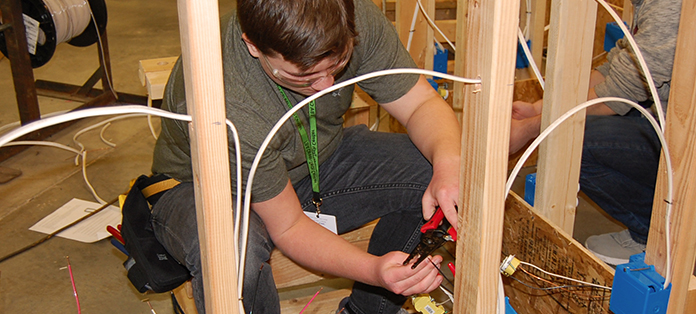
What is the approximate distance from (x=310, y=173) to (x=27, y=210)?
1.53 metres

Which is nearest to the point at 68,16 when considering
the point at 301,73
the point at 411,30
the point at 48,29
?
the point at 48,29

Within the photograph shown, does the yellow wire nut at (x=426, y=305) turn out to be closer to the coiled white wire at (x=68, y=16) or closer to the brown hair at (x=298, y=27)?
the brown hair at (x=298, y=27)

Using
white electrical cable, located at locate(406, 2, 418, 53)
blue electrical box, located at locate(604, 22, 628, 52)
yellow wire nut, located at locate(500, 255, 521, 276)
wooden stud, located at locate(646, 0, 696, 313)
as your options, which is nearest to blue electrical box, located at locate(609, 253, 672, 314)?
wooden stud, located at locate(646, 0, 696, 313)

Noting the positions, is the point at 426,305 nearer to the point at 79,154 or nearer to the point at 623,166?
the point at 623,166

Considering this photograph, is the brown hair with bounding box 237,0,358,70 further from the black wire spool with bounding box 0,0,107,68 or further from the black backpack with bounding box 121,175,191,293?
the black wire spool with bounding box 0,0,107,68

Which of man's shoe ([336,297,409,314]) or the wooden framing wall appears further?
man's shoe ([336,297,409,314])

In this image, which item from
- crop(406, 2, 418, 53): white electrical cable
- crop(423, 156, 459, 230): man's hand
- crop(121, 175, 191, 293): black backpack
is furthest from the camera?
crop(406, 2, 418, 53): white electrical cable

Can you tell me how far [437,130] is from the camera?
4.87ft

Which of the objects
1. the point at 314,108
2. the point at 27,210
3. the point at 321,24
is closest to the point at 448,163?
the point at 314,108

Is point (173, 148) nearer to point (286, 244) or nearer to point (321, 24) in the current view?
point (286, 244)

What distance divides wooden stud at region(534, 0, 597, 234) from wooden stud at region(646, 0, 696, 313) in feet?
1.11

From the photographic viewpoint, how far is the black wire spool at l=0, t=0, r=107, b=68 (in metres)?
2.76

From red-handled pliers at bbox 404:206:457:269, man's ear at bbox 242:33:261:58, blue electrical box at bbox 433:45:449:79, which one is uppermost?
man's ear at bbox 242:33:261:58

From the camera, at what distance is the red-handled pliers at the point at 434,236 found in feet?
3.65
